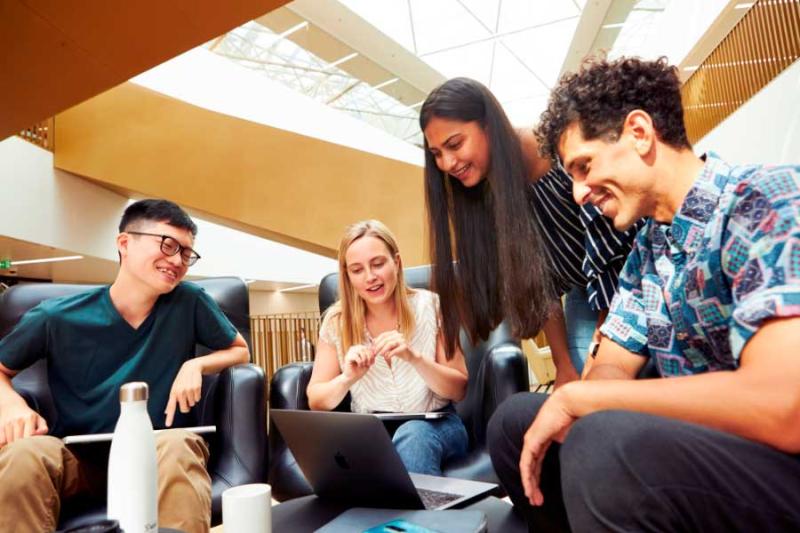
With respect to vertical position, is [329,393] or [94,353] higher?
[94,353]

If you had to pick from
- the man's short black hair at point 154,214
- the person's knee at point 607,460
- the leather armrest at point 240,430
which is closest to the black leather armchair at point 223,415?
the leather armrest at point 240,430

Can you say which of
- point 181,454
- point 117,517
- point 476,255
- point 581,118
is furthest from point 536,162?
point 117,517

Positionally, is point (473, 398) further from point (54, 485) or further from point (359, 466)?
point (54, 485)

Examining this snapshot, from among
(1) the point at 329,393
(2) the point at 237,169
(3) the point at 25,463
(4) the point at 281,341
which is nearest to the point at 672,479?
(1) the point at 329,393

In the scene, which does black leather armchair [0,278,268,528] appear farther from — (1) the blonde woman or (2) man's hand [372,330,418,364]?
(2) man's hand [372,330,418,364]

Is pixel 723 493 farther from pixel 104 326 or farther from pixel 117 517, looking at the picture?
pixel 104 326

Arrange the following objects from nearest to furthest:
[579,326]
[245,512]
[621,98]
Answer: [245,512]
[621,98]
[579,326]

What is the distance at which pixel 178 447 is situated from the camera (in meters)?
1.46

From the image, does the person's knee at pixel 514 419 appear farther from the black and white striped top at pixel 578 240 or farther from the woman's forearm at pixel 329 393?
the woman's forearm at pixel 329 393

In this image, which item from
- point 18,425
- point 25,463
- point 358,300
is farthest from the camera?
point 358,300

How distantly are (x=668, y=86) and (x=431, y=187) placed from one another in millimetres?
917

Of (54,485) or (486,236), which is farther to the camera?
(486,236)

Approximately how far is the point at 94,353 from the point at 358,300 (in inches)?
37.5

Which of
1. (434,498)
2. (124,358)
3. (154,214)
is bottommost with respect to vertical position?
(434,498)
